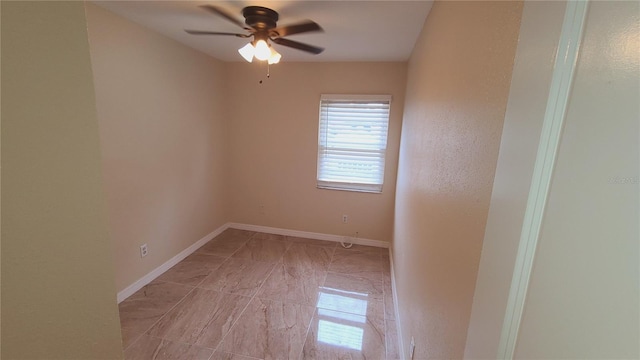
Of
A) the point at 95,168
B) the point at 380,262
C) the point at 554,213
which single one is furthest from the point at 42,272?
the point at 380,262

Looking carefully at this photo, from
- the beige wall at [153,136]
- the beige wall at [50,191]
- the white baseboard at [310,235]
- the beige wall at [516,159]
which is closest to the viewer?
the beige wall at [516,159]

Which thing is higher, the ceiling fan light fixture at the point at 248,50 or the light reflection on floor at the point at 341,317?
the ceiling fan light fixture at the point at 248,50

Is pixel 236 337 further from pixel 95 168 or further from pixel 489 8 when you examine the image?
pixel 489 8

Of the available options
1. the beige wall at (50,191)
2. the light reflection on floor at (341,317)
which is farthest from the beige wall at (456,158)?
the beige wall at (50,191)

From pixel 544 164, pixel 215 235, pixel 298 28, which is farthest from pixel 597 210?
pixel 215 235

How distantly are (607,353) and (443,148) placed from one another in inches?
38.7

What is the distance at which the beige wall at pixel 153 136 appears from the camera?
2.14 metres

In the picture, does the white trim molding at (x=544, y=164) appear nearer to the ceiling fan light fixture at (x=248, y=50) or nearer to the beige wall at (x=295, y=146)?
the ceiling fan light fixture at (x=248, y=50)

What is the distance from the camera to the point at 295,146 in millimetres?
3625

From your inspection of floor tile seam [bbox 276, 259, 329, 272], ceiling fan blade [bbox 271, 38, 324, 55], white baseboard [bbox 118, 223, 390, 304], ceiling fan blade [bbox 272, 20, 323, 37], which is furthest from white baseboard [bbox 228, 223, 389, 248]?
ceiling fan blade [bbox 272, 20, 323, 37]

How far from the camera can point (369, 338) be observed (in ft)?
6.78

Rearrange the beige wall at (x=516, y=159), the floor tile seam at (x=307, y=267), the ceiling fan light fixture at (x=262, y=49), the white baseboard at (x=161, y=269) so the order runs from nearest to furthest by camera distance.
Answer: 1. the beige wall at (x=516, y=159)
2. the ceiling fan light fixture at (x=262, y=49)
3. the white baseboard at (x=161, y=269)
4. the floor tile seam at (x=307, y=267)

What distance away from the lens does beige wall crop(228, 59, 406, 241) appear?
3.32 m

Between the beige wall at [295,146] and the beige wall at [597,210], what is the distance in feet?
10.1
